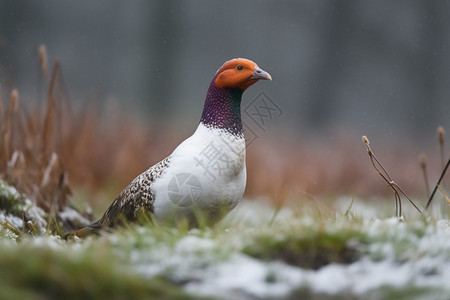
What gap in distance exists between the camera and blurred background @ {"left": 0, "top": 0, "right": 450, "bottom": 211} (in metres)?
7.07

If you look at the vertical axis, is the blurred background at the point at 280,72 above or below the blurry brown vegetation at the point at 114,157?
above

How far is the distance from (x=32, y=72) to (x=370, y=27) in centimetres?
967

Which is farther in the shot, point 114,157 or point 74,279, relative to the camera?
point 114,157

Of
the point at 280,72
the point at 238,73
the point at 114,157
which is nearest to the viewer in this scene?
the point at 238,73

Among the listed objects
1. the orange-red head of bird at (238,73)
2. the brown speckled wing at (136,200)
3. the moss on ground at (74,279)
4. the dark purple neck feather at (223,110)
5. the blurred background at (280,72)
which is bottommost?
the moss on ground at (74,279)

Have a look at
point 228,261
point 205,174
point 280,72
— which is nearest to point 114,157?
point 205,174

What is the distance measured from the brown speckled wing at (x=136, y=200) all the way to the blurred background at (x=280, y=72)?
1.78 metres

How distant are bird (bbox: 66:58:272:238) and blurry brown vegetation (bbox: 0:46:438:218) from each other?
3.09 feet

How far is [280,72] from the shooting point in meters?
19.4

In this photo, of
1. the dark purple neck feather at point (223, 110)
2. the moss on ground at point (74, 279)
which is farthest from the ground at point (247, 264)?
the dark purple neck feather at point (223, 110)

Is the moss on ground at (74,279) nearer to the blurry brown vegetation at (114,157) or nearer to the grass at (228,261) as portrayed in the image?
the grass at (228,261)

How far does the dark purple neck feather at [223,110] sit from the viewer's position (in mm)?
2955

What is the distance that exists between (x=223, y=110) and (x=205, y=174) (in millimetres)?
412

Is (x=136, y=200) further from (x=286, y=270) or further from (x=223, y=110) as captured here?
(x=286, y=270)
